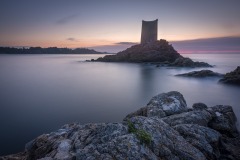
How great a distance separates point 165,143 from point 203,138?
62.8 inches

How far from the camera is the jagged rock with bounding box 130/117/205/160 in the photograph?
14.6 ft

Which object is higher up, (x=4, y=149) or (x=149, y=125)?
(x=149, y=125)

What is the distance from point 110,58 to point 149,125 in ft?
247

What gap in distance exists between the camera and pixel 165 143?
469 cm

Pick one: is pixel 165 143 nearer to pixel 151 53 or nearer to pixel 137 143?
pixel 137 143

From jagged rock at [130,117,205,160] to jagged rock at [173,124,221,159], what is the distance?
19.2 inches

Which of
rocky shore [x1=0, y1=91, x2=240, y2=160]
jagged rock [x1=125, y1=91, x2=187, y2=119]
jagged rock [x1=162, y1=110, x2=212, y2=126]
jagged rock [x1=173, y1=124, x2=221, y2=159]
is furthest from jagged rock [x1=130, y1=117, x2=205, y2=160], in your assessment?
jagged rock [x1=125, y1=91, x2=187, y2=119]

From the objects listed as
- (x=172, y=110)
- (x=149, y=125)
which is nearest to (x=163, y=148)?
(x=149, y=125)

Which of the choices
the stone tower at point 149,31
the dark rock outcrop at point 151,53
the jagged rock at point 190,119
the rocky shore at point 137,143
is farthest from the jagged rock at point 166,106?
the stone tower at point 149,31

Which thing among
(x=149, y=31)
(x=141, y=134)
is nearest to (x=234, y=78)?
(x=141, y=134)

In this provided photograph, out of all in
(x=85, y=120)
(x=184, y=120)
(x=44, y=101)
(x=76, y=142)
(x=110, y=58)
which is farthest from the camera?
(x=110, y=58)

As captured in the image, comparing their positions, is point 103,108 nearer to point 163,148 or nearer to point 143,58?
point 163,148

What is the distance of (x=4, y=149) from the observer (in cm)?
859

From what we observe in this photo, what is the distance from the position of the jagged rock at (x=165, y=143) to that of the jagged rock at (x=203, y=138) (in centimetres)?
49
